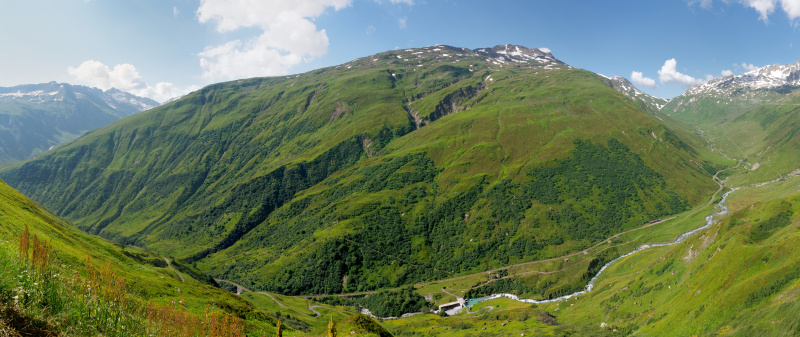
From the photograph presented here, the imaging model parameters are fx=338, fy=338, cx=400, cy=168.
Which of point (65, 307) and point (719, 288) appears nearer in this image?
point (65, 307)

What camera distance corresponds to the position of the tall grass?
35.8ft

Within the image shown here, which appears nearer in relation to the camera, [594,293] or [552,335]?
[552,335]

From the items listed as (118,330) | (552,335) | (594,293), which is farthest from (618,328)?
(118,330)

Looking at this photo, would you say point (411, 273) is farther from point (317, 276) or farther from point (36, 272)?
point (36, 272)

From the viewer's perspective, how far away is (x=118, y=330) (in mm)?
13914

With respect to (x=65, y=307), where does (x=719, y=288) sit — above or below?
below

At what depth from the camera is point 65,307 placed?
41.4 ft

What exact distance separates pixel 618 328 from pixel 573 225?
12151cm

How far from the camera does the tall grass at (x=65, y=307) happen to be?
35.8 feet

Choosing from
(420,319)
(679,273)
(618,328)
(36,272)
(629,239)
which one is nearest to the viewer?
(36,272)

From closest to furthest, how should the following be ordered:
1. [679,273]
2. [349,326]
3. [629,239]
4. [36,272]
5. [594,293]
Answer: [36,272] < [349,326] < [679,273] < [594,293] < [629,239]

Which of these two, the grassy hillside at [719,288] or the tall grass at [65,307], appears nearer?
the tall grass at [65,307]

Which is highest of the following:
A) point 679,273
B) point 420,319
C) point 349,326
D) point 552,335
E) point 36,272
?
point 36,272

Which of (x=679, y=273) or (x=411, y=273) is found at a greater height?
(x=679, y=273)
